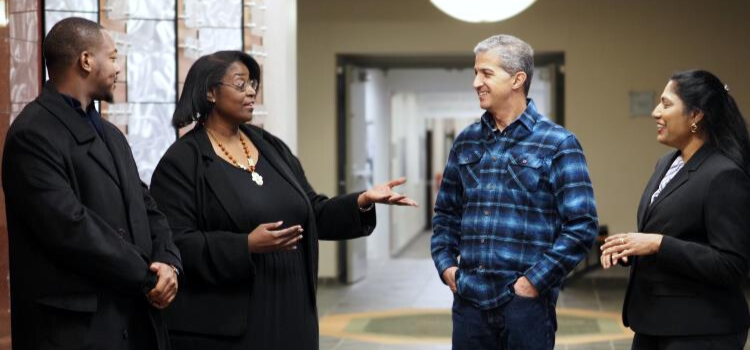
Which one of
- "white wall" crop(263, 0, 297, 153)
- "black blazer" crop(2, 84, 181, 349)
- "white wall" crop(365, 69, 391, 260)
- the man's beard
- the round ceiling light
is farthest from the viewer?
"white wall" crop(365, 69, 391, 260)

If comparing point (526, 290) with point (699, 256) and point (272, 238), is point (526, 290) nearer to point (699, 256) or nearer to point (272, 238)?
Answer: point (699, 256)

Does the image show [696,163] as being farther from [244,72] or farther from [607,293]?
[607,293]

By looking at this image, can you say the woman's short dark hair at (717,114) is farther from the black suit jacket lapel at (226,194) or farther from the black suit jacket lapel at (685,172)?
the black suit jacket lapel at (226,194)

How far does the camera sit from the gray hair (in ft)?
11.4

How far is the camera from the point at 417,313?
9.17m

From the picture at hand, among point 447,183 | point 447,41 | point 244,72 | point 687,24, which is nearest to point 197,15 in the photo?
point 244,72

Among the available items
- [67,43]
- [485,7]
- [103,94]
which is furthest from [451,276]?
[485,7]

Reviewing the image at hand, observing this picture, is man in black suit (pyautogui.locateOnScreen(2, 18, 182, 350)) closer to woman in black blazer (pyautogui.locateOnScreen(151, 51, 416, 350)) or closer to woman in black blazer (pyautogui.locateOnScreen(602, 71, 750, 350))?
woman in black blazer (pyautogui.locateOnScreen(151, 51, 416, 350))

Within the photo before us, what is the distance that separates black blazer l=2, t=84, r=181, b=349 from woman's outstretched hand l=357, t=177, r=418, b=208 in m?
0.81

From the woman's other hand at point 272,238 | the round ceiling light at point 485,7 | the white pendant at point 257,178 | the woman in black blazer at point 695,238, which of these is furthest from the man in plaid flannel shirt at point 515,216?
the round ceiling light at point 485,7

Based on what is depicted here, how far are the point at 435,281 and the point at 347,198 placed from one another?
8.17m

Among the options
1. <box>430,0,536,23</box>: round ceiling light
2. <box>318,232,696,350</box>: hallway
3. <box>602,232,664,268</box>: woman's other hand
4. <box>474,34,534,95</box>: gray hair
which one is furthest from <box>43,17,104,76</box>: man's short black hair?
<box>430,0,536,23</box>: round ceiling light

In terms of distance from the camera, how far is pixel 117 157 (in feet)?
10.3

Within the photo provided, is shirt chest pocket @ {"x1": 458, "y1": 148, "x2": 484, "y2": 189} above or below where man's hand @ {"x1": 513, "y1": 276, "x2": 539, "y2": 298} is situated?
above
